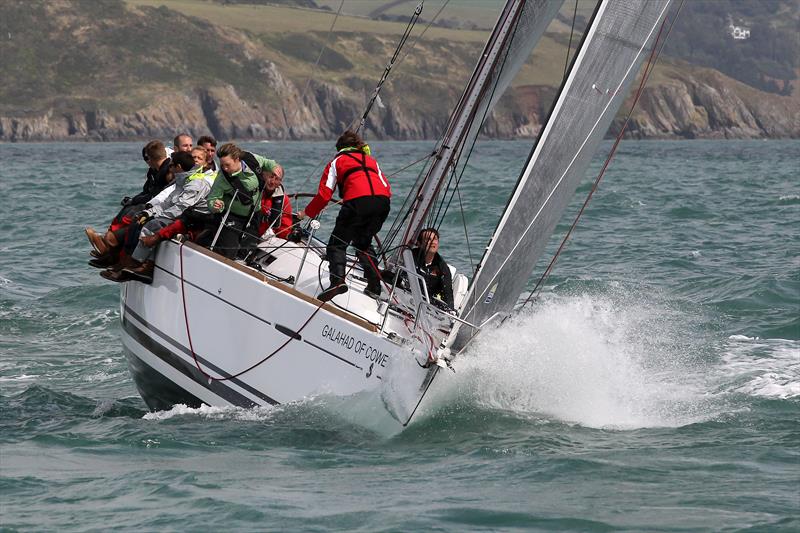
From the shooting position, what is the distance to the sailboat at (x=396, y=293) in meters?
8.06

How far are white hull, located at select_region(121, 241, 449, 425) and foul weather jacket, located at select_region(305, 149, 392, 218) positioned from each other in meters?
0.63

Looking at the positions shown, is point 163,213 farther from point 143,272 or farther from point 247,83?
point 247,83

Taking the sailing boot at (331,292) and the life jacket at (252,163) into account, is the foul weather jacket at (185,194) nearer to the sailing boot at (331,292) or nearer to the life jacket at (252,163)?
the life jacket at (252,163)

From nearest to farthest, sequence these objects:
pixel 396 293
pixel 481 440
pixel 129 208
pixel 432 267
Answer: pixel 481 440 < pixel 396 293 < pixel 432 267 < pixel 129 208

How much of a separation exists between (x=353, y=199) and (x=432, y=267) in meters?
0.99

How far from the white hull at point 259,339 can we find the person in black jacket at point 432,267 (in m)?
0.56

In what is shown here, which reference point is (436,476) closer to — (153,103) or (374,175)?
(374,175)

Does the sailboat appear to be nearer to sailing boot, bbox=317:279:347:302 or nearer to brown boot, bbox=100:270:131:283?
sailing boot, bbox=317:279:347:302

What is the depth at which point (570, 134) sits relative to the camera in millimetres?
8109

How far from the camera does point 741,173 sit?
157ft

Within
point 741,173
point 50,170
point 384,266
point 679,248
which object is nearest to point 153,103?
point 50,170

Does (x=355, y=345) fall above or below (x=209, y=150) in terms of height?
below

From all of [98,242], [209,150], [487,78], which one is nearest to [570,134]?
[487,78]

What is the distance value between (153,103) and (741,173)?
90.3 metres
